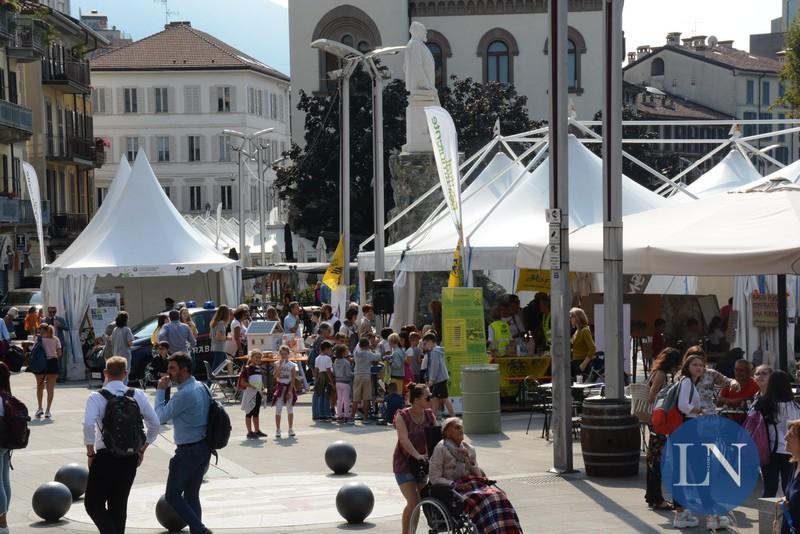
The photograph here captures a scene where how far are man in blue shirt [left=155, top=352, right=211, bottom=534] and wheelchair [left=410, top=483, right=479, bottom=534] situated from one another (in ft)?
5.95

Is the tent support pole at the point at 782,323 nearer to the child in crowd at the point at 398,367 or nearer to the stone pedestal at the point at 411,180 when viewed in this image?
the child in crowd at the point at 398,367

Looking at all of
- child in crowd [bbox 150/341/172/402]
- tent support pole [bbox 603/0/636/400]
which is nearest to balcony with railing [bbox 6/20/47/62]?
child in crowd [bbox 150/341/172/402]

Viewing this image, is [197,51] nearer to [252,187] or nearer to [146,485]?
[252,187]

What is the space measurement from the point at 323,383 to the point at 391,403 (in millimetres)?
1415

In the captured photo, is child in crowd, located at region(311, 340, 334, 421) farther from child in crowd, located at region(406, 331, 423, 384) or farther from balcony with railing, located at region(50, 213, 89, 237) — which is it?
balcony with railing, located at region(50, 213, 89, 237)

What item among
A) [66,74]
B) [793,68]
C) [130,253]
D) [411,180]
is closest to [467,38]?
[66,74]

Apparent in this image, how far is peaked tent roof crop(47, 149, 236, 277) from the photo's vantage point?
33.1 m

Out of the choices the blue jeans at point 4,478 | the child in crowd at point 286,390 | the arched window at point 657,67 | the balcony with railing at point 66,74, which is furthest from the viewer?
the arched window at point 657,67

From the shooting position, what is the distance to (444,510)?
11.0m

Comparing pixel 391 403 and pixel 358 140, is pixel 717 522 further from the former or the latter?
pixel 358 140

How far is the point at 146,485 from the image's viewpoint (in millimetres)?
16516

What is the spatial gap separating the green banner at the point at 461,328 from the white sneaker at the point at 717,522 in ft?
29.7

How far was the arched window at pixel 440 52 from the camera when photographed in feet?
269

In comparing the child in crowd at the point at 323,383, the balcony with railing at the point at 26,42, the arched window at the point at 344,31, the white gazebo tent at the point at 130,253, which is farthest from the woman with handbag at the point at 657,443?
the arched window at the point at 344,31
